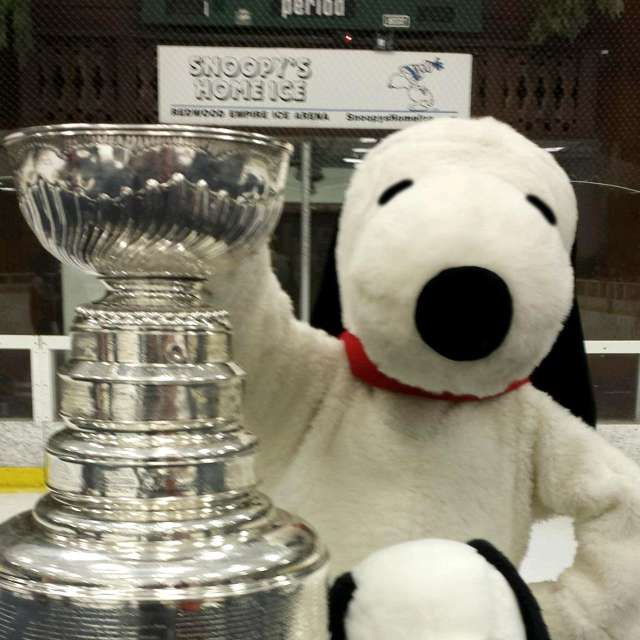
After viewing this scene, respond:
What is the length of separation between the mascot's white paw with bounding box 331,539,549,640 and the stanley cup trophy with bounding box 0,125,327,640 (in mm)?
38

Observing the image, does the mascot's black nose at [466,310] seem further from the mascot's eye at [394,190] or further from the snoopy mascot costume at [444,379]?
the mascot's eye at [394,190]

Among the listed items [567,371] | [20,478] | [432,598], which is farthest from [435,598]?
[20,478]

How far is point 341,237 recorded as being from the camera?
667 millimetres

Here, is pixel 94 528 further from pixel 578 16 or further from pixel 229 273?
pixel 578 16

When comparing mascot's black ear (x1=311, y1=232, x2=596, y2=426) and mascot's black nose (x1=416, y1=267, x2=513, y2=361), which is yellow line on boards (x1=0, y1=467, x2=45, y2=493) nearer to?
mascot's black ear (x1=311, y1=232, x2=596, y2=426)

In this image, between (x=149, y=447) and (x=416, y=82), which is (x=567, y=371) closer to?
(x=149, y=447)

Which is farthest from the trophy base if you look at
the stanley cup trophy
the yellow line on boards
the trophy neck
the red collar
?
the yellow line on boards

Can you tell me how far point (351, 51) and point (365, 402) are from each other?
2.14 m

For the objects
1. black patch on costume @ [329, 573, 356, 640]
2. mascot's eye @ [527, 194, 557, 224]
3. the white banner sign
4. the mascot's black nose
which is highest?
the white banner sign

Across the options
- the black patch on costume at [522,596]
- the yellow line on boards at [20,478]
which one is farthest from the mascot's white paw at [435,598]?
the yellow line on boards at [20,478]

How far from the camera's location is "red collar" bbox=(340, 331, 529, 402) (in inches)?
25.7

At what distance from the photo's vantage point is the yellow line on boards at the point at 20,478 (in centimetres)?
246

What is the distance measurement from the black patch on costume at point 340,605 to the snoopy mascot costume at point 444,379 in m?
0.11

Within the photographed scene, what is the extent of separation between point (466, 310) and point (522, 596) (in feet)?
0.54
